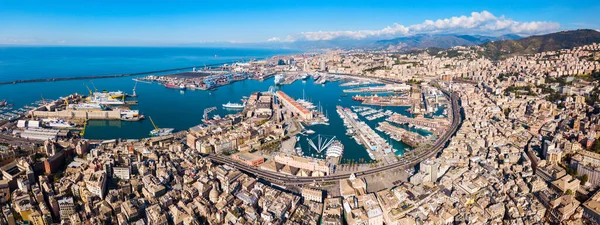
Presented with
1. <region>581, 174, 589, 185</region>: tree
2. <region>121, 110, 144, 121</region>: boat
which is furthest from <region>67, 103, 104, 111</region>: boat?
<region>581, 174, 589, 185</region>: tree

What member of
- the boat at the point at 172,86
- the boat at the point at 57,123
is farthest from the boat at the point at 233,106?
the boat at the point at 172,86

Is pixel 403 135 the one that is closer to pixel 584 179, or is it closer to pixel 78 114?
pixel 584 179

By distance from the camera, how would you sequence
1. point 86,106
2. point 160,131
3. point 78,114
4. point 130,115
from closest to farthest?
point 160,131 → point 78,114 → point 130,115 → point 86,106

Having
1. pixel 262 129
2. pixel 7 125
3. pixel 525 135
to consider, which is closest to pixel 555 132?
pixel 525 135

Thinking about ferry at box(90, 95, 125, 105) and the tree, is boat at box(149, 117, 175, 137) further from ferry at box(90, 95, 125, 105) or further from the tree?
the tree

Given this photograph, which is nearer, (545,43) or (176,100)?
(176,100)

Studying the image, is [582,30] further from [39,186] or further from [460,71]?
[39,186]

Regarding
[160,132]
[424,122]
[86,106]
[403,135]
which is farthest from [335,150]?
[86,106]
